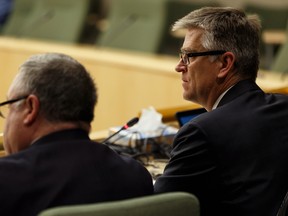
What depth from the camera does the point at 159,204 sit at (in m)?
1.59

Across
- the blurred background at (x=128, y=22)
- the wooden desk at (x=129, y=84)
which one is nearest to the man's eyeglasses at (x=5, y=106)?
the wooden desk at (x=129, y=84)

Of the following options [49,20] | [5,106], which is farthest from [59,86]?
[49,20]

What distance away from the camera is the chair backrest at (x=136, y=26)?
6.56 metres

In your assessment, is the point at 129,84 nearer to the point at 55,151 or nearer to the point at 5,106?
the point at 5,106

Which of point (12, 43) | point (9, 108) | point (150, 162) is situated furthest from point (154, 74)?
point (9, 108)

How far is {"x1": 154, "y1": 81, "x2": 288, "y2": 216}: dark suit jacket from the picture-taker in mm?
2131

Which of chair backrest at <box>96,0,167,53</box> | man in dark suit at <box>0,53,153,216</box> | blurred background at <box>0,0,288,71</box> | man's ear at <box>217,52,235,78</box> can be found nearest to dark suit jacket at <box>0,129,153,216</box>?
man in dark suit at <box>0,53,153,216</box>

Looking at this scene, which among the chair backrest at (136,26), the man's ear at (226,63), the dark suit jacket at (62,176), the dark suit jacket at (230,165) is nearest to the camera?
the dark suit jacket at (62,176)

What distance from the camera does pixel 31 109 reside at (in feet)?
5.89

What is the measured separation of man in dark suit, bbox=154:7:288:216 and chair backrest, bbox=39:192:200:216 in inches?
18.7

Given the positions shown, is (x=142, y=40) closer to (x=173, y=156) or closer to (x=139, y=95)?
(x=139, y=95)

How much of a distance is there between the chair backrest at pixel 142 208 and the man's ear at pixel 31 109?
0.36 m

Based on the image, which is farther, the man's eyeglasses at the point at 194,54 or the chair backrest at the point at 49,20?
the chair backrest at the point at 49,20

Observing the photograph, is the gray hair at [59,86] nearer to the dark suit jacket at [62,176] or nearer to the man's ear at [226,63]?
the dark suit jacket at [62,176]
